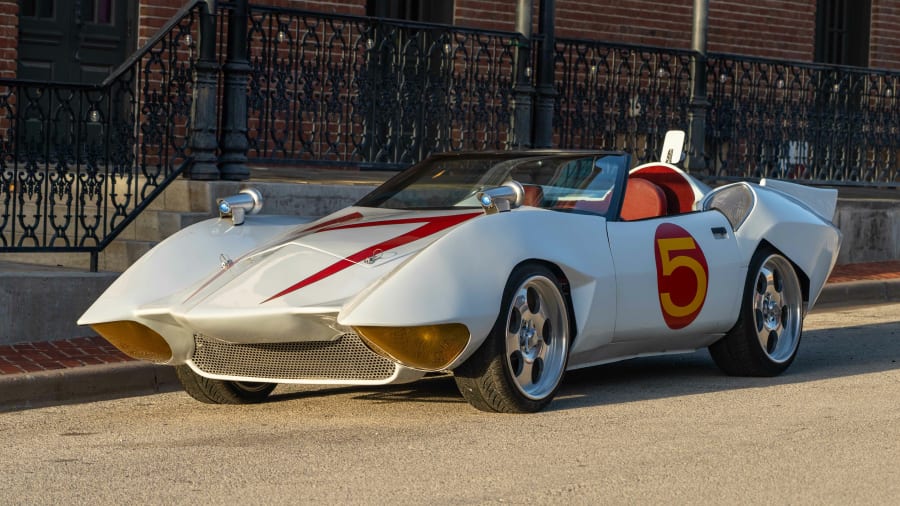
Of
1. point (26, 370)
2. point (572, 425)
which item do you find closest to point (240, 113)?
point (26, 370)

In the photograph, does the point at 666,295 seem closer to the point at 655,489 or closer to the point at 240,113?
the point at 655,489

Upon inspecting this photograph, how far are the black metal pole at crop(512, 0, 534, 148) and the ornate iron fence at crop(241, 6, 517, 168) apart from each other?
9 centimetres

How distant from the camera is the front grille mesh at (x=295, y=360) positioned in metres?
7.07

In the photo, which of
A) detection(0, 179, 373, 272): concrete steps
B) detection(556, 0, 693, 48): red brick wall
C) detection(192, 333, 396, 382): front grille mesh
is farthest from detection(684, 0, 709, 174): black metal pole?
detection(192, 333, 396, 382): front grille mesh

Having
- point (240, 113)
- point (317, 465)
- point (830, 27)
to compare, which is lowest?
point (317, 465)

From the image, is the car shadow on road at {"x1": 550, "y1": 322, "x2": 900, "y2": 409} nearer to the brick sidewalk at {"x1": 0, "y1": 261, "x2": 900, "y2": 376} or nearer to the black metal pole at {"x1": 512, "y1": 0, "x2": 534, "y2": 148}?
the brick sidewalk at {"x1": 0, "y1": 261, "x2": 900, "y2": 376}

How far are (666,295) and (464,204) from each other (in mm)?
1187

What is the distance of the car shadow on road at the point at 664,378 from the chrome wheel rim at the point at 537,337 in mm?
220

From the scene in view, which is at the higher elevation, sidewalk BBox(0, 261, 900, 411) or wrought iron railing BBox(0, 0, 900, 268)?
wrought iron railing BBox(0, 0, 900, 268)

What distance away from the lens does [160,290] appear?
7.58 m

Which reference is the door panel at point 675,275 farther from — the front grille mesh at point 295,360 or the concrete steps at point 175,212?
the concrete steps at point 175,212

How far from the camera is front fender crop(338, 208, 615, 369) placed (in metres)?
6.84

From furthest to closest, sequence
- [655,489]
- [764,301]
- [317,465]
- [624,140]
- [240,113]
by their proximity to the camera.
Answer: [624,140]
[240,113]
[764,301]
[317,465]
[655,489]

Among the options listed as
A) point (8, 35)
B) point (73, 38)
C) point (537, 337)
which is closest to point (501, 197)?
point (537, 337)
